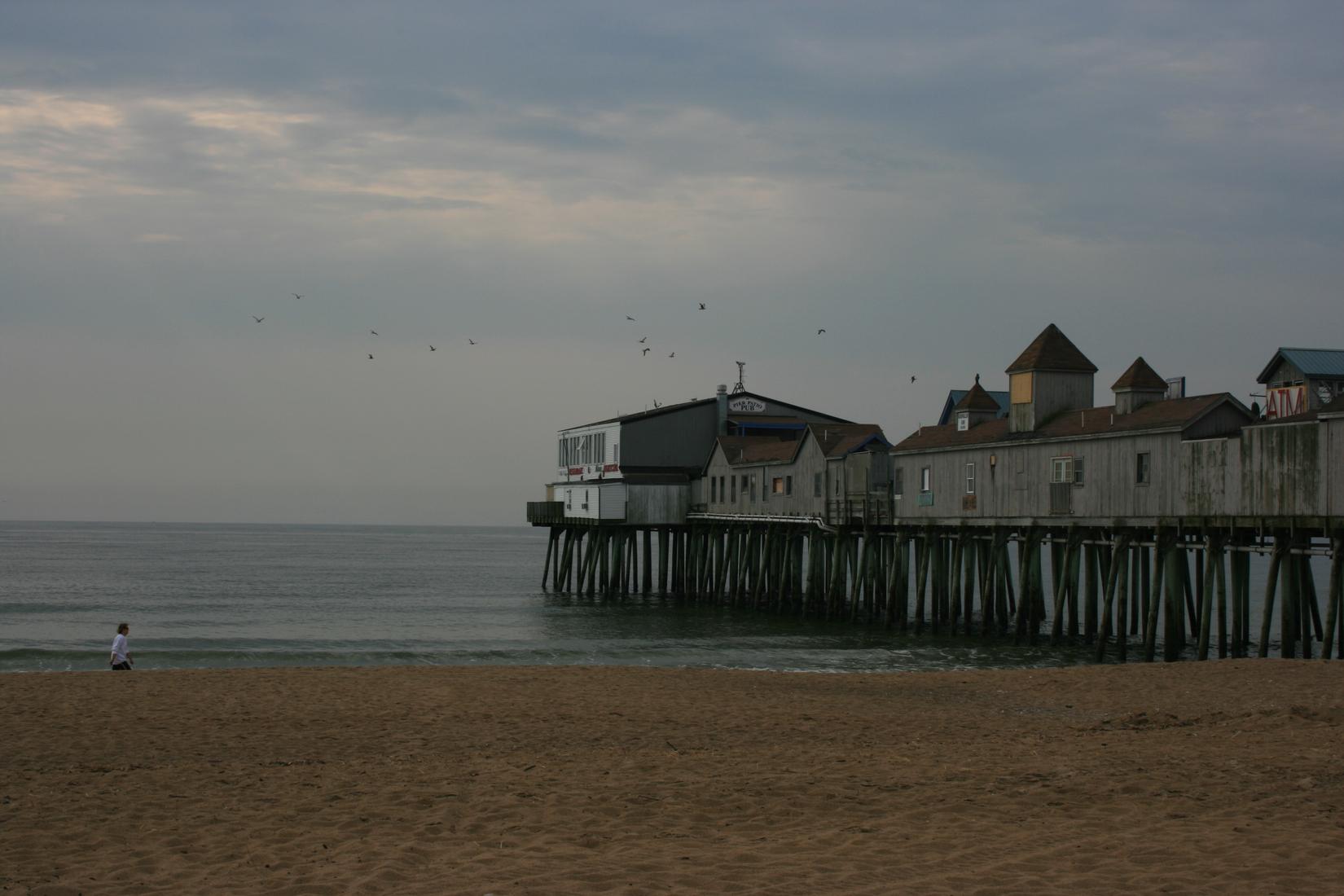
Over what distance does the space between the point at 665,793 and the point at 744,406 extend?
147 ft

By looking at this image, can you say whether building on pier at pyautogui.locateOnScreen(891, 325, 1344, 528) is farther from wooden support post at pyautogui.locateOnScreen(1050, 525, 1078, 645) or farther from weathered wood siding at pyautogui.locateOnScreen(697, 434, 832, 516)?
weathered wood siding at pyautogui.locateOnScreen(697, 434, 832, 516)

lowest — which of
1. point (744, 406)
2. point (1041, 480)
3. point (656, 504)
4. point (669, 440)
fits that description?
point (656, 504)

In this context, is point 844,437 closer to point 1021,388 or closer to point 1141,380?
point 1021,388

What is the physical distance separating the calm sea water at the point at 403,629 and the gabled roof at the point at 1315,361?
939 cm

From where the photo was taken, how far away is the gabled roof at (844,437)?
42.5 m

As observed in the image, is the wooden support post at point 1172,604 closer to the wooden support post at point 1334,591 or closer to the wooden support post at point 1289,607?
the wooden support post at point 1289,607

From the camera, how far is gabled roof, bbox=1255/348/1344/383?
3225cm

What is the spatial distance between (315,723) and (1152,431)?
1963 cm

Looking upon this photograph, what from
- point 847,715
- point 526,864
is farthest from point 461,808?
point 847,715

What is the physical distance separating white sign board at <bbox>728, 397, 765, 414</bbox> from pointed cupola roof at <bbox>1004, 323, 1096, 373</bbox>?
22.1m

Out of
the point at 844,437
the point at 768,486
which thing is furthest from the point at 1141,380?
the point at 768,486

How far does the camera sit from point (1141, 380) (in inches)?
1208

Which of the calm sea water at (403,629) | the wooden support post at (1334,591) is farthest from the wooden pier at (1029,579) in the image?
the calm sea water at (403,629)

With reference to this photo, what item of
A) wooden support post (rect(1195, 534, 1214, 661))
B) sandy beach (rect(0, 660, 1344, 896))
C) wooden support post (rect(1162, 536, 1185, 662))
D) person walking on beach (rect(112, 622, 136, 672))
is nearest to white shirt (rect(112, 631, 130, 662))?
person walking on beach (rect(112, 622, 136, 672))
